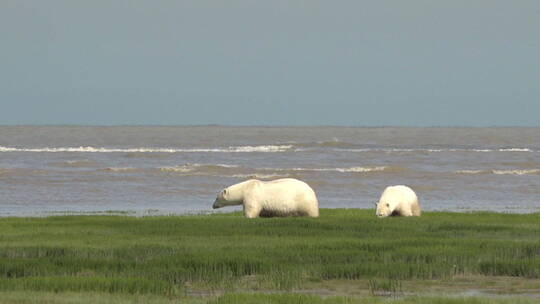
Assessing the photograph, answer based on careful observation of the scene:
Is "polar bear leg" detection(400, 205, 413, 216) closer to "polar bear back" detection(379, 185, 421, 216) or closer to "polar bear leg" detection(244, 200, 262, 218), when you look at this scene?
"polar bear back" detection(379, 185, 421, 216)

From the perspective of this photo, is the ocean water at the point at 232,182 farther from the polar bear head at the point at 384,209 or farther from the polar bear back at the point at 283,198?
the polar bear head at the point at 384,209

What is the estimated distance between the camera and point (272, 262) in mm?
14469

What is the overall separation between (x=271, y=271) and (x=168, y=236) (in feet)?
16.4

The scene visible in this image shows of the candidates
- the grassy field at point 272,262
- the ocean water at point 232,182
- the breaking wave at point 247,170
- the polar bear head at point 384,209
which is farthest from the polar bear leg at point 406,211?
the breaking wave at point 247,170

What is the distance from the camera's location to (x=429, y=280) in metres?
13.5

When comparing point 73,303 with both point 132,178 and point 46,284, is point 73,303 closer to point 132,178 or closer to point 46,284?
point 46,284

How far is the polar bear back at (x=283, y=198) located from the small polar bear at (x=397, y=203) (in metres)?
1.49

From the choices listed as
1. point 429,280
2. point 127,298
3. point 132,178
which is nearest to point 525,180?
point 132,178

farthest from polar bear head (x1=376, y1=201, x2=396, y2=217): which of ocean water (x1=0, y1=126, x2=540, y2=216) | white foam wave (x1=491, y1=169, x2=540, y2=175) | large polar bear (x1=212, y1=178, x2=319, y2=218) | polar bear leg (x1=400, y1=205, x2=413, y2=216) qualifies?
white foam wave (x1=491, y1=169, x2=540, y2=175)

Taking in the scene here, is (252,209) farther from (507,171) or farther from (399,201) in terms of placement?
(507,171)

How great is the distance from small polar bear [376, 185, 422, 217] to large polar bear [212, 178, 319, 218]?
146 centimetres

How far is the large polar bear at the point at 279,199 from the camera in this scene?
22.3m

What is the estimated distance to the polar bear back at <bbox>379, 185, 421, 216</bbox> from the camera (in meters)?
22.8

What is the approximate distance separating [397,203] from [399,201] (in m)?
0.08
